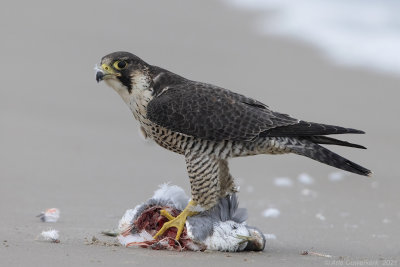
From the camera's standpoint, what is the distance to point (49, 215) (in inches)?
231

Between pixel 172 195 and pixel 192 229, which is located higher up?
pixel 172 195

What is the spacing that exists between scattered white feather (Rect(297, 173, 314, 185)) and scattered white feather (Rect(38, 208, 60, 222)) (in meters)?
2.94

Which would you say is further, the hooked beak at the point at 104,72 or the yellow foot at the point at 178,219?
the hooked beak at the point at 104,72

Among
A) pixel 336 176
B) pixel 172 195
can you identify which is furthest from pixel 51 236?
pixel 336 176

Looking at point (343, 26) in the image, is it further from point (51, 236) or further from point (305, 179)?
point (51, 236)

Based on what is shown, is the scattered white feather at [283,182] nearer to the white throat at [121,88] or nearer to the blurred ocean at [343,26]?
the white throat at [121,88]

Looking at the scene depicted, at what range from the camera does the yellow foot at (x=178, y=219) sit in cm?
528

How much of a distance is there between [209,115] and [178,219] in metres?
0.73

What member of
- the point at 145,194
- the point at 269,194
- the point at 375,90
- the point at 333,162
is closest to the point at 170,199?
the point at 333,162

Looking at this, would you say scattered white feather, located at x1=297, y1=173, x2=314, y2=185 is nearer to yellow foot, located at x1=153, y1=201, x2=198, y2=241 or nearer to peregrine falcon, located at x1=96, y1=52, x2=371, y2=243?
peregrine falcon, located at x1=96, y1=52, x2=371, y2=243

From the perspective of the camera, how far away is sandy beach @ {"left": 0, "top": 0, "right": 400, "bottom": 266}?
17.7 feet

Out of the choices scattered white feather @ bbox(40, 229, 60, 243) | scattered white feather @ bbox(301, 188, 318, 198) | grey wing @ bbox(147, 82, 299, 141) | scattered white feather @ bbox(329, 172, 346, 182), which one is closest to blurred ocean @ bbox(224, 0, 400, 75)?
scattered white feather @ bbox(329, 172, 346, 182)

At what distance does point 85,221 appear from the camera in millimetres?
5988

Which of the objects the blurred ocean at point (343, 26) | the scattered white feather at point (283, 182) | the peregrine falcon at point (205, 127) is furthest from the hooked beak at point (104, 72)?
the blurred ocean at point (343, 26)
